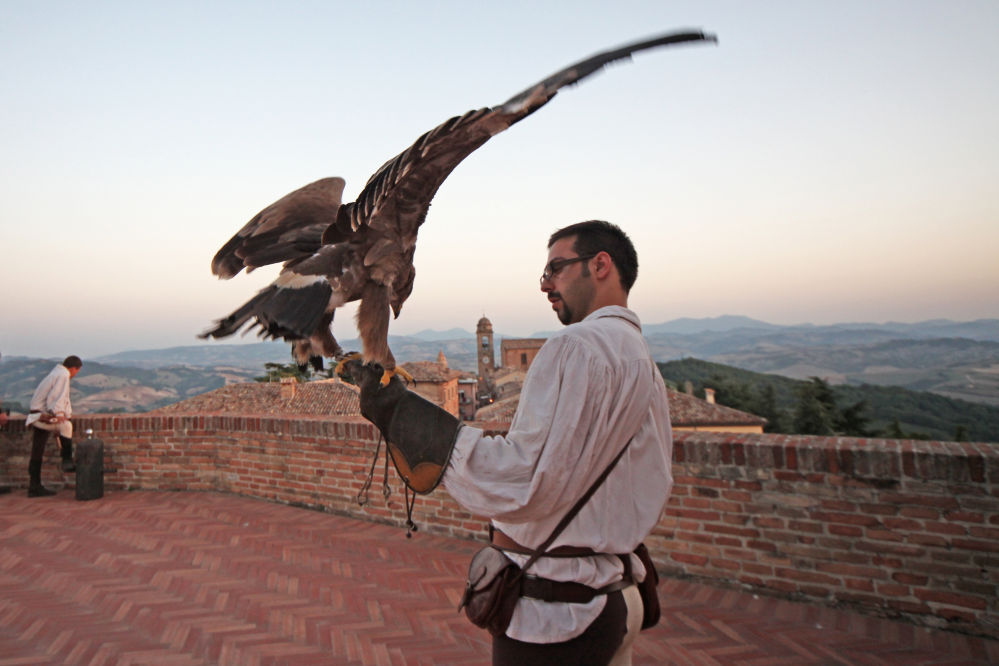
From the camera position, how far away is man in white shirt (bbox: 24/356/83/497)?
6.08m

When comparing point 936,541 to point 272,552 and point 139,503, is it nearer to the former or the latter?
point 272,552

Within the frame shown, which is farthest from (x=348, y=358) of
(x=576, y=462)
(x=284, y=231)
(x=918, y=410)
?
(x=918, y=410)

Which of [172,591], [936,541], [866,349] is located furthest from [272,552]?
[866,349]

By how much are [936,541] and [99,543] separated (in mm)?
5843

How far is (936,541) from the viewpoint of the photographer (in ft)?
9.71

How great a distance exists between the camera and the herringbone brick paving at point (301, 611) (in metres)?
2.85

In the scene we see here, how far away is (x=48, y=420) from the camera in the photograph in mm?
6074

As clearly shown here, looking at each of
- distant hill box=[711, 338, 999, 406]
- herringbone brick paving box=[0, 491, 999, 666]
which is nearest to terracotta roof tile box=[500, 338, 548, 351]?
distant hill box=[711, 338, 999, 406]

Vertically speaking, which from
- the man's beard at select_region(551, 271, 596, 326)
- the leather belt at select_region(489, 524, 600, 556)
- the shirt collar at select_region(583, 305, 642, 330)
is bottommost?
the leather belt at select_region(489, 524, 600, 556)

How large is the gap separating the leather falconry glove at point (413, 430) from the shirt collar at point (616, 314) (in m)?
0.42

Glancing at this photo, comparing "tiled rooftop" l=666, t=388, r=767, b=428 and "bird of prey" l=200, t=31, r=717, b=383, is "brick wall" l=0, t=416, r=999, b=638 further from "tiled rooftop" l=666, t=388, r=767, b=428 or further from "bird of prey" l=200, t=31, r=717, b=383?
"tiled rooftop" l=666, t=388, r=767, b=428

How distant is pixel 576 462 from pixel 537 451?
0.09 metres

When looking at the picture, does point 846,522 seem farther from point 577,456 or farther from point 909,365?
point 909,365

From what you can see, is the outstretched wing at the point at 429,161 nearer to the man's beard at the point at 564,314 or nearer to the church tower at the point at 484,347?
the man's beard at the point at 564,314
